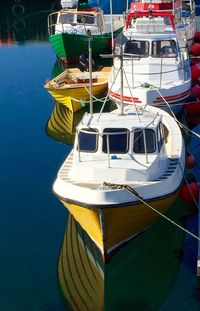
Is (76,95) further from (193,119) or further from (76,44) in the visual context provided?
(76,44)

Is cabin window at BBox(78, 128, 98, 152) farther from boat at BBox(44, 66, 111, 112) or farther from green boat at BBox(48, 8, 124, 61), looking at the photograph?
green boat at BBox(48, 8, 124, 61)

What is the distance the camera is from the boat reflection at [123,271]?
37.0ft

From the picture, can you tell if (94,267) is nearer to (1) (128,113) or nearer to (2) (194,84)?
(1) (128,113)

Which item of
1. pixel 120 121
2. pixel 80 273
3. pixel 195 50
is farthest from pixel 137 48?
pixel 80 273

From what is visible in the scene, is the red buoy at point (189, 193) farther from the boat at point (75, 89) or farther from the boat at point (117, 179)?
the boat at point (75, 89)

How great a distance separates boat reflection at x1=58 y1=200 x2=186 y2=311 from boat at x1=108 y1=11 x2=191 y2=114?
20.5 ft

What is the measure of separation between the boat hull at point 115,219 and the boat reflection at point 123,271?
53 cm

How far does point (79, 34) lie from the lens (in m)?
30.4

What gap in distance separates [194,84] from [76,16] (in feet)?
38.3

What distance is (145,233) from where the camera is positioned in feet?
43.5

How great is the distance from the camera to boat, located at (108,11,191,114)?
18.7 metres

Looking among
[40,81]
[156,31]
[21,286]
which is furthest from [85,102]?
[21,286]

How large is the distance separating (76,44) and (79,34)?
67 cm

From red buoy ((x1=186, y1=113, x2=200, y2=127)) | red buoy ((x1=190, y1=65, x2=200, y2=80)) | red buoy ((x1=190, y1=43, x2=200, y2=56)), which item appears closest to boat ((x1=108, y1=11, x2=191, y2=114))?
red buoy ((x1=186, y1=113, x2=200, y2=127))
